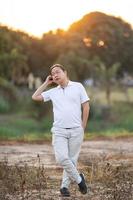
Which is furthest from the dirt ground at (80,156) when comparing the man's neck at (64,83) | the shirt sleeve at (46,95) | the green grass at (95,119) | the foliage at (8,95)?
the foliage at (8,95)

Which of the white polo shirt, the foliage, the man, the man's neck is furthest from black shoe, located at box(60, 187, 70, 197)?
the foliage

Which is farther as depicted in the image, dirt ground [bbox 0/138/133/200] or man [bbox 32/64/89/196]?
dirt ground [bbox 0/138/133/200]

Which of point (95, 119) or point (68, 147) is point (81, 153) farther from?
point (95, 119)

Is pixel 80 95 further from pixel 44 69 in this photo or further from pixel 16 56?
pixel 44 69

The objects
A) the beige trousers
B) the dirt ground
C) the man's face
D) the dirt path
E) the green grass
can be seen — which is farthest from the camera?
the green grass

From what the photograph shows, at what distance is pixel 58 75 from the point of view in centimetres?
799

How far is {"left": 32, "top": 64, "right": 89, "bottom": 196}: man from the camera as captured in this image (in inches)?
307

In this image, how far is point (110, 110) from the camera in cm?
3631

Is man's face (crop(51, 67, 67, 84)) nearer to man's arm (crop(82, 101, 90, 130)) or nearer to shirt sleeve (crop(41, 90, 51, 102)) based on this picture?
shirt sleeve (crop(41, 90, 51, 102))

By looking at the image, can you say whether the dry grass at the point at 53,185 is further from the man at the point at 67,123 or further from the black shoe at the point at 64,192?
the man at the point at 67,123

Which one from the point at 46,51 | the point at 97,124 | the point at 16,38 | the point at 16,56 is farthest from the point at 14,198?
the point at 46,51

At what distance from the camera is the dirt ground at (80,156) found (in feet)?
30.5

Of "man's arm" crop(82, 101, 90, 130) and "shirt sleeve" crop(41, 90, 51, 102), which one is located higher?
"shirt sleeve" crop(41, 90, 51, 102)

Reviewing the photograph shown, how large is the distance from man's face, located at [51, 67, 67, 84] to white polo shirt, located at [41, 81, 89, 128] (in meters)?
0.10
